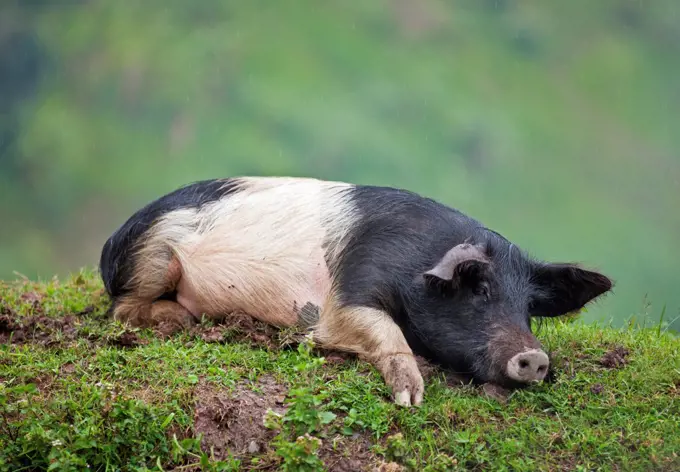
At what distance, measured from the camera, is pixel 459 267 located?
18.5ft

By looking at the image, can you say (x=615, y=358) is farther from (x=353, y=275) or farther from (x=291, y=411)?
(x=291, y=411)

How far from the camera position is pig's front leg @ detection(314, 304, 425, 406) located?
527 cm

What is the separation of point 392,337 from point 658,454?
1.69 metres

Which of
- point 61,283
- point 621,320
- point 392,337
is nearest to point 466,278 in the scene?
point 392,337

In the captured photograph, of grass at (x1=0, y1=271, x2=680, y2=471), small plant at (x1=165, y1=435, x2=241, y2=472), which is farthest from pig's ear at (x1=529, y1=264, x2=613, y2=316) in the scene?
small plant at (x1=165, y1=435, x2=241, y2=472)

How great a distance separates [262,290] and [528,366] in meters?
2.02

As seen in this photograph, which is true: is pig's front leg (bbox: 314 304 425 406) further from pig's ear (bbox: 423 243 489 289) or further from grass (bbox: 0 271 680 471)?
pig's ear (bbox: 423 243 489 289)

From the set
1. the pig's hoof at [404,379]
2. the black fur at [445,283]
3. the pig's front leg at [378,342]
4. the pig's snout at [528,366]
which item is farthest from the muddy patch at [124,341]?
the pig's snout at [528,366]

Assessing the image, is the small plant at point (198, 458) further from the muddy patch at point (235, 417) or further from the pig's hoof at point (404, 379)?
the pig's hoof at point (404, 379)

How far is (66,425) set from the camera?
4.64 m

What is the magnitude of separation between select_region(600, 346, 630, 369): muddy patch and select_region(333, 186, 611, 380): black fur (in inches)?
15.5

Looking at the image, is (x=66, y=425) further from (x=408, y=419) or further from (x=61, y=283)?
(x=61, y=283)

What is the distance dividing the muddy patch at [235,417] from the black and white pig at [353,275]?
0.75 metres

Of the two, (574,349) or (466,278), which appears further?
(574,349)
